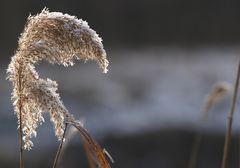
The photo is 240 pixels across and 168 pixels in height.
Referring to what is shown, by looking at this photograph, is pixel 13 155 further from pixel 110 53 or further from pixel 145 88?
pixel 110 53

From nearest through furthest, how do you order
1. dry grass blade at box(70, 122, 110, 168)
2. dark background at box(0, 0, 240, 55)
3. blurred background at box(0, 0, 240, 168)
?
dry grass blade at box(70, 122, 110, 168)
blurred background at box(0, 0, 240, 168)
dark background at box(0, 0, 240, 55)

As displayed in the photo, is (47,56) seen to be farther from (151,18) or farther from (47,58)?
(151,18)

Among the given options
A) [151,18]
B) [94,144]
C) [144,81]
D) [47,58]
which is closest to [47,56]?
[47,58]

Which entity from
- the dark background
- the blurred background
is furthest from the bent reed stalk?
the dark background

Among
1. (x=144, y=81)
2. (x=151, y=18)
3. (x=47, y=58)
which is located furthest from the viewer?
(x=151, y=18)

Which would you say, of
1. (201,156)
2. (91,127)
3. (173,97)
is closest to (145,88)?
(173,97)

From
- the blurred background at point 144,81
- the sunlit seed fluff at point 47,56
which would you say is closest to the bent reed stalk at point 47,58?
the sunlit seed fluff at point 47,56

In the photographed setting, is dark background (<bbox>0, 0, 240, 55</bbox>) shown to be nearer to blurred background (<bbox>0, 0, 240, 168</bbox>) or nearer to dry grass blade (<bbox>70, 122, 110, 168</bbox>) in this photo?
blurred background (<bbox>0, 0, 240, 168</bbox>)
